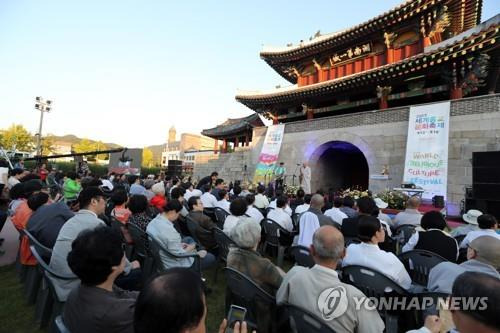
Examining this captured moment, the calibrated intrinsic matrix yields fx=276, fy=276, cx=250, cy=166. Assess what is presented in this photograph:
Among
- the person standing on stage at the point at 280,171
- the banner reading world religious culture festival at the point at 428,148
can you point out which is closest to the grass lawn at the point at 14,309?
the banner reading world religious culture festival at the point at 428,148

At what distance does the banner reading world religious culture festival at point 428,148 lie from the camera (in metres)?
9.66

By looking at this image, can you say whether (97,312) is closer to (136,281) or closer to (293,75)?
(136,281)

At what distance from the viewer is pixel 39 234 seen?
3.12 m

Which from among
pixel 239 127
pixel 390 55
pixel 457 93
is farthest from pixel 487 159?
pixel 239 127

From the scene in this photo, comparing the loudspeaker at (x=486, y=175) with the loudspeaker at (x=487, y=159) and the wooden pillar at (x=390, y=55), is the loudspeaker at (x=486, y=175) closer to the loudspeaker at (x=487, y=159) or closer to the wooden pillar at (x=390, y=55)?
the loudspeaker at (x=487, y=159)

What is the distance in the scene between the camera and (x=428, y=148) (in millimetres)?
10211

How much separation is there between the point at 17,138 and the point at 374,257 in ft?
175

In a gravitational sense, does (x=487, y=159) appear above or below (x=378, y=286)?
above

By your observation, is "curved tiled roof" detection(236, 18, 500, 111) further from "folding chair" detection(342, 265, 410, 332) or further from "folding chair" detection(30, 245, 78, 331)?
"folding chair" detection(30, 245, 78, 331)

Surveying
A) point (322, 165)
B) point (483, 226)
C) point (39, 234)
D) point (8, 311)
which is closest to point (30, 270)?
point (8, 311)

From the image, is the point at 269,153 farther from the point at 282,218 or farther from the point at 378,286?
the point at 378,286

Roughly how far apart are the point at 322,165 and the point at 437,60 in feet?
23.6

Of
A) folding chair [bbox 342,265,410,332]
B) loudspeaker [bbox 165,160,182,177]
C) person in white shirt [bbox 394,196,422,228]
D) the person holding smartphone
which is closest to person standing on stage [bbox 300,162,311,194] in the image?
person in white shirt [bbox 394,196,422,228]

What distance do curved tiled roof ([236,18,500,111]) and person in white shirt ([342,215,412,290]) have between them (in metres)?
9.81
